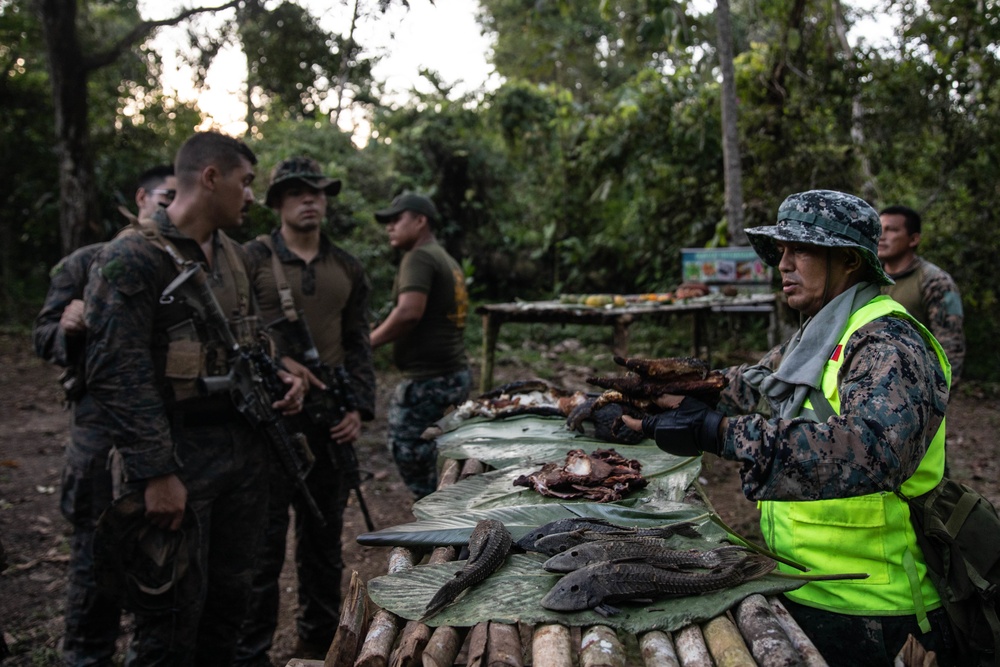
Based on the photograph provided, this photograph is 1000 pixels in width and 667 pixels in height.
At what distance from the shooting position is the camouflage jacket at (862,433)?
166 cm

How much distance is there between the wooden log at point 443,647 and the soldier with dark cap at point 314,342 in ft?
6.83

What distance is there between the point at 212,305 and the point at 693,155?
860cm

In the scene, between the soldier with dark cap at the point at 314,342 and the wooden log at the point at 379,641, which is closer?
the wooden log at the point at 379,641

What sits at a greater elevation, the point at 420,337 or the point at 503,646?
the point at 420,337

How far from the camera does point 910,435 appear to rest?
1.68 metres

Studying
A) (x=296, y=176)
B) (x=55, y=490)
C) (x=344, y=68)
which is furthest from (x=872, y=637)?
(x=344, y=68)

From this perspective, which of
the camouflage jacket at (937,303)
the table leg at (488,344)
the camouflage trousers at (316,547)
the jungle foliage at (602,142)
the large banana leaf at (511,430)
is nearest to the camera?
the large banana leaf at (511,430)

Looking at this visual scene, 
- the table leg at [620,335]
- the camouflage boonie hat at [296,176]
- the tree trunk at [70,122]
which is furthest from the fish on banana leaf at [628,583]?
the tree trunk at [70,122]

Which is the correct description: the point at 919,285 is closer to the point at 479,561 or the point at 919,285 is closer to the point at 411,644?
the point at 479,561

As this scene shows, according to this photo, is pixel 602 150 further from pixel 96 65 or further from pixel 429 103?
pixel 96 65

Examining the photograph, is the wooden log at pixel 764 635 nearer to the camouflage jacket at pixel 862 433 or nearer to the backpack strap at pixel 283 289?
the camouflage jacket at pixel 862 433

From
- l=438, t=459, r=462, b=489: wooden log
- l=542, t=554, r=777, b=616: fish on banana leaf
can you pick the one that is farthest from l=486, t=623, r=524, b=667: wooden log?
l=438, t=459, r=462, b=489: wooden log

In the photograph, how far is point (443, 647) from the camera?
1638mm

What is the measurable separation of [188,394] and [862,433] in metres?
2.33
